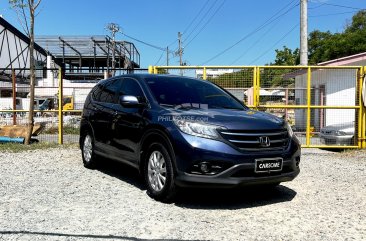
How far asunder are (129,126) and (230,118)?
1.67 m

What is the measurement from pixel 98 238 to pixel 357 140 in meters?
8.22

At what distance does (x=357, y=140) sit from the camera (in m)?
10.3

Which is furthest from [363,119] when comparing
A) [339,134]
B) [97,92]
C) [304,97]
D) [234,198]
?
[97,92]

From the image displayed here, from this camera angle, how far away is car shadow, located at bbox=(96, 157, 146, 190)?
6676 millimetres

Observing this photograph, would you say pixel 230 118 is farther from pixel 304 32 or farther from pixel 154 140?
pixel 304 32

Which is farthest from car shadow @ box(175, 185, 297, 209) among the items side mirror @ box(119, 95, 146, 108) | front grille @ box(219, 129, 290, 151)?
side mirror @ box(119, 95, 146, 108)

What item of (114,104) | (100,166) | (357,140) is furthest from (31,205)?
(357,140)

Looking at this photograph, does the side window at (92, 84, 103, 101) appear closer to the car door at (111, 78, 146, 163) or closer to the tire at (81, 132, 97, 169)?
the tire at (81, 132, 97, 169)

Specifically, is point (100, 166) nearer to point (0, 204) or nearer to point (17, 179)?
point (17, 179)

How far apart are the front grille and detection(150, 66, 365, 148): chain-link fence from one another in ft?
16.1

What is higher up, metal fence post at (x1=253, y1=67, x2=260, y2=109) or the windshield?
metal fence post at (x1=253, y1=67, x2=260, y2=109)

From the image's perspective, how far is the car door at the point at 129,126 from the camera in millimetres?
5816

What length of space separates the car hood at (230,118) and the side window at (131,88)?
2.92ft

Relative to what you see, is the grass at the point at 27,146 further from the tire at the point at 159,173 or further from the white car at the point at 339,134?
the white car at the point at 339,134
